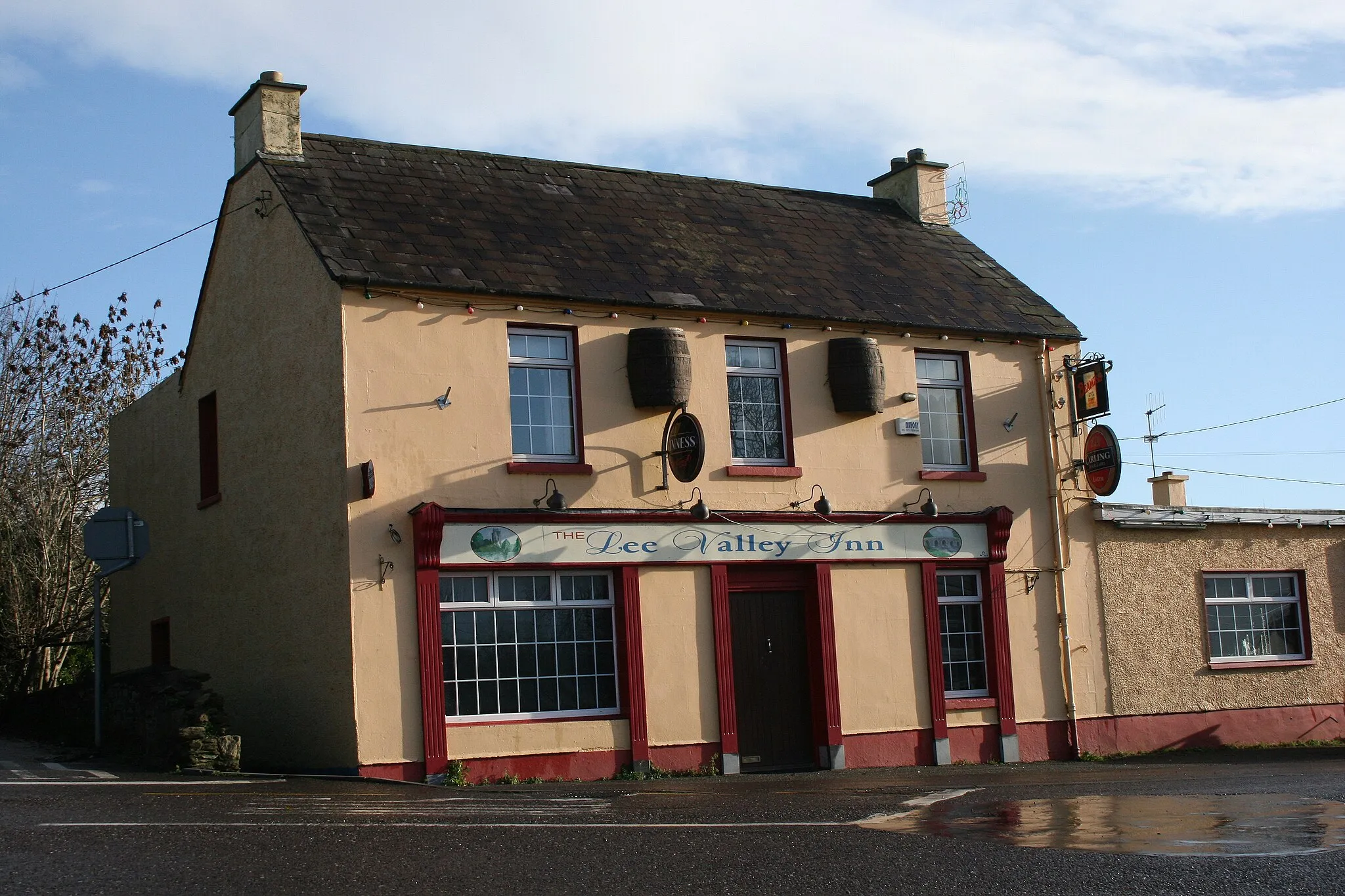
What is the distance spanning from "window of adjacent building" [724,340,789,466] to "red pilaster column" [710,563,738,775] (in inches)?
61.1

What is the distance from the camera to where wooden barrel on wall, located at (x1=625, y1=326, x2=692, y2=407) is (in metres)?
16.6

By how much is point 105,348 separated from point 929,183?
47.2 feet

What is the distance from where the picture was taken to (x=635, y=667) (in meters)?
16.3

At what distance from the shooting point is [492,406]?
52.7 ft

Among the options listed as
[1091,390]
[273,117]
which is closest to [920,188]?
[1091,390]

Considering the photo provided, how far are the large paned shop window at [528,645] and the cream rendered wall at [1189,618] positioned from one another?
743 centimetres

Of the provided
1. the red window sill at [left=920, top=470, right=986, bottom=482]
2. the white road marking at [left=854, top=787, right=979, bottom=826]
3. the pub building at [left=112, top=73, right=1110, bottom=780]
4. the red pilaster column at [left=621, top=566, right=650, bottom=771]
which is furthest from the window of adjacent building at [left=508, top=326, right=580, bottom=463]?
the white road marking at [left=854, top=787, right=979, bottom=826]

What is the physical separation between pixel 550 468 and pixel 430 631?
7.37 feet

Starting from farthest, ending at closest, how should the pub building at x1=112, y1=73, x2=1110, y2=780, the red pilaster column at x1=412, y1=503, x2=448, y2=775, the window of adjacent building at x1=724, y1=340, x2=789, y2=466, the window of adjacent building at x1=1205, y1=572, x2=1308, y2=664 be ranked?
the window of adjacent building at x1=1205, y1=572, x2=1308, y2=664 < the window of adjacent building at x1=724, y1=340, x2=789, y2=466 < the pub building at x1=112, y1=73, x2=1110, y2=780 < the red pilaster column at x1=412, y1=503, x2=448, y2=775

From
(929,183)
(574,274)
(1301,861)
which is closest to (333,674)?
(574,274)

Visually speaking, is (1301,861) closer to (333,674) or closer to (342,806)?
(342,806)

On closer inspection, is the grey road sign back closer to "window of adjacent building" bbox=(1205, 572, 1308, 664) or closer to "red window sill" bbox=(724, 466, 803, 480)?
"red window sill" bbox=(724, 466, 803, 480)

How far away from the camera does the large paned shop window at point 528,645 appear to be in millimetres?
15555

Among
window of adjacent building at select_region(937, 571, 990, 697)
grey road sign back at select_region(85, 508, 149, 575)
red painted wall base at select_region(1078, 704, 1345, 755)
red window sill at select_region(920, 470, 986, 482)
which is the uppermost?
red window sill at select_region(920, 470, 986, 482)
